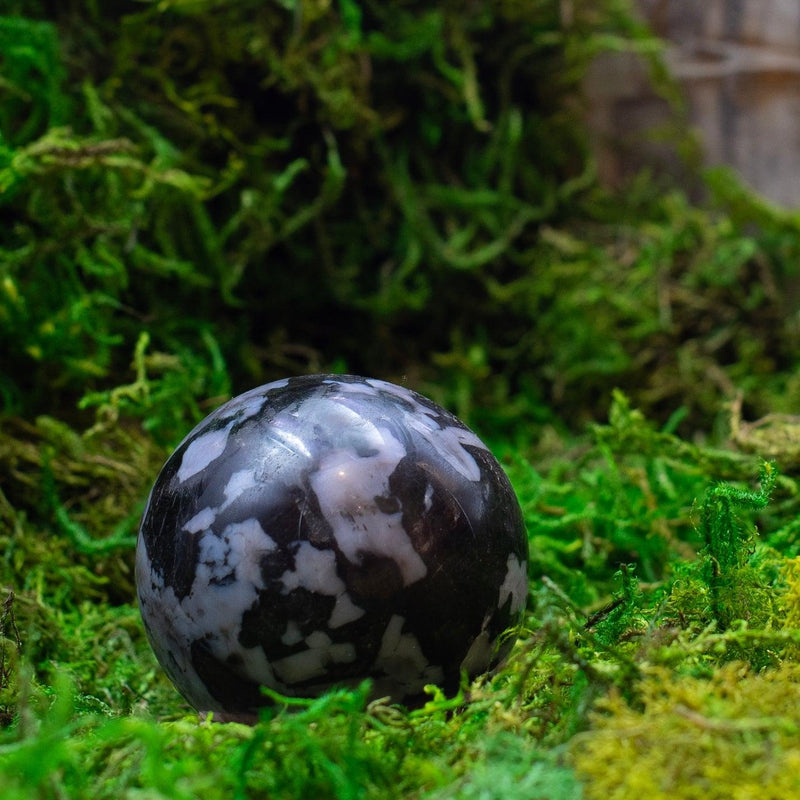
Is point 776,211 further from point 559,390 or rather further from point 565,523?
point 565,523

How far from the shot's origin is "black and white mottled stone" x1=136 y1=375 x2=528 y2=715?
0.85m

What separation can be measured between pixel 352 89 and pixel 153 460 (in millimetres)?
1017

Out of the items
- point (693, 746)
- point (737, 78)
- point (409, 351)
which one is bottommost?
point (409, 351)

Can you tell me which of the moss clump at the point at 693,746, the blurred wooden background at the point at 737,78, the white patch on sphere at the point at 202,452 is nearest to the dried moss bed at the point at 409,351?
the moss clump at the point at 693,746

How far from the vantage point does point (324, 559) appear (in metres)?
0.85

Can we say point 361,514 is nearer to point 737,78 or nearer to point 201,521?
point 201,521

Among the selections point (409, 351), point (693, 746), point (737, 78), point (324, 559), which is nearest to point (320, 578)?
point (324, 559)

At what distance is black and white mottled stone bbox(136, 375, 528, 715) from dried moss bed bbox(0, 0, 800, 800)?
0.19ft

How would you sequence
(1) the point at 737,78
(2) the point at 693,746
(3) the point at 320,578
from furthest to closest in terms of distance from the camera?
(1) the point at 737,78 → (3) the point at 320,578 → (2) the point at 693,746

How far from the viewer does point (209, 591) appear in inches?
34.2

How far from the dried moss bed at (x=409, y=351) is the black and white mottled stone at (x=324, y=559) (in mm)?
59

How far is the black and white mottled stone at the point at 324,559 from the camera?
852 millimetres

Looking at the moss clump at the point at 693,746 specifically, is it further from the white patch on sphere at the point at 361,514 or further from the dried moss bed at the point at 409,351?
the white patch on sphere at the point at 361,514

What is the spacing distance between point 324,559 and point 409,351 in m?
1.47
